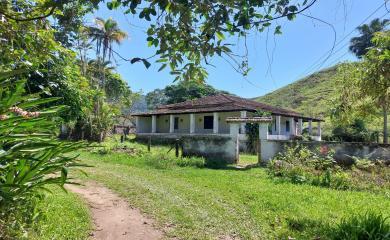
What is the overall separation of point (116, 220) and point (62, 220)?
3.15 ft

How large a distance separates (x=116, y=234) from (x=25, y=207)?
1384 millimetres

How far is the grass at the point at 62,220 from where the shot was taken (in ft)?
15.9

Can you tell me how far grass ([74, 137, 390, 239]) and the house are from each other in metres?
17.3

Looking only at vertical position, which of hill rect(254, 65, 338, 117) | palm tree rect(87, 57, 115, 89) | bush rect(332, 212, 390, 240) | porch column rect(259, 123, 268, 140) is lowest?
bush rect(332, 212, 390, 240)

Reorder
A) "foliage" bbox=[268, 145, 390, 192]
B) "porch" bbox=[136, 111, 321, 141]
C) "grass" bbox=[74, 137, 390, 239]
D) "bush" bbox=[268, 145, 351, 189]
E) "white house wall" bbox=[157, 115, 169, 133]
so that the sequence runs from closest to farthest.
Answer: "grass" bbox=[74, 137, 390, 239], "foliage" bbox=[268, 145, 390, 192], "bush" bbox=[268, 145, 351, 189], "porch" bbox=[136, 111, 321, 141], "white house wall" bbox=[157, 115, 169, 133]

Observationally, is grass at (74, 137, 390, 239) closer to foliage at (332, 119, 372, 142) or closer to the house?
the house

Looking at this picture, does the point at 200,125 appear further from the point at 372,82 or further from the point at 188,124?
the point at 372,82

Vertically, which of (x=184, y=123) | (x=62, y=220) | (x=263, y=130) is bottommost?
(x=62, y=220)

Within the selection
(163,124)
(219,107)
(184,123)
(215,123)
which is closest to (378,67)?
(215,123)

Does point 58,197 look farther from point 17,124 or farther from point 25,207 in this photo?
point 17,124

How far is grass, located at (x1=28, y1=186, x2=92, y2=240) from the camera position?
191 inches

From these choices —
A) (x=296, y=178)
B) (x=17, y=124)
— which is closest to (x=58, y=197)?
(x=17, y=124)

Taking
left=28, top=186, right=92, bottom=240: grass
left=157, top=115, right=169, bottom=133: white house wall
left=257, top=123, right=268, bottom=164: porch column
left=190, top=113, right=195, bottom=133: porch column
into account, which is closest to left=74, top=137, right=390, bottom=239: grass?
left=28, top=186, right=92, bottom=240: grass

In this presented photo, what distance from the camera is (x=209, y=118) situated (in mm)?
33656
